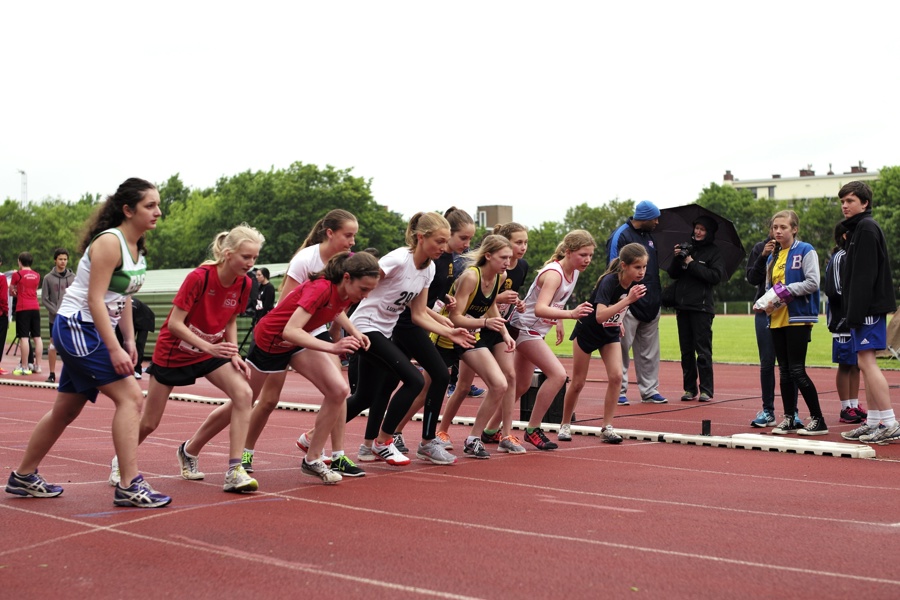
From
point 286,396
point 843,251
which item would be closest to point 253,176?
point 286,396

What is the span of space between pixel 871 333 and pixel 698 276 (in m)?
4.36

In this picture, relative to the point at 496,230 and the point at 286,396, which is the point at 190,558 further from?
the point at 286,396

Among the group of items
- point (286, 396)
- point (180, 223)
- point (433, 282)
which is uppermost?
point (180, 223)

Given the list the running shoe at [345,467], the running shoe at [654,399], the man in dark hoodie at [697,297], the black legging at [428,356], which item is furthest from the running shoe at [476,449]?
Result: the man in dark hoodie at [697,297]

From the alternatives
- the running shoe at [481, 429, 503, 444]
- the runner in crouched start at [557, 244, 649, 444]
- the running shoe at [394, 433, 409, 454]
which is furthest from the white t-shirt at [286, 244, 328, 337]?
the runner in crouched start at [557, 244, 649, 444]

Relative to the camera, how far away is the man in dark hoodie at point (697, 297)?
13.1 m

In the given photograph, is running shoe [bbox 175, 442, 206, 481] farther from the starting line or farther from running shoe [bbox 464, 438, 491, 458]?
the starting line

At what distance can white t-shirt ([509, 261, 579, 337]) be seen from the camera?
865 centimetres

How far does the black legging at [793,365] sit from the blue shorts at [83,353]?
5.97m

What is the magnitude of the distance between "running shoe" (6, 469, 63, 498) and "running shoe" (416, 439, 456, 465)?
266 centimetres

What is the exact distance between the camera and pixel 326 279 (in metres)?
6.86

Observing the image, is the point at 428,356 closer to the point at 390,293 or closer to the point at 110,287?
the point at 390,293

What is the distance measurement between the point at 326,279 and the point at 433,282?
1368 mm

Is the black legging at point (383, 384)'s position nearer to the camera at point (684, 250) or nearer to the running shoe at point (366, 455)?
the running shoe at point (366, 455)
